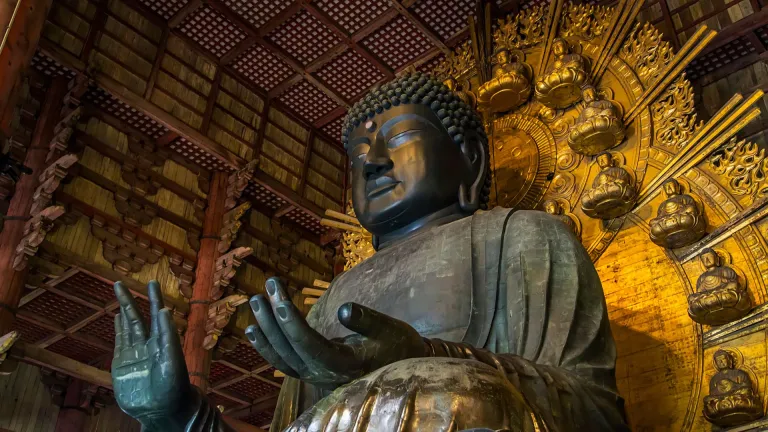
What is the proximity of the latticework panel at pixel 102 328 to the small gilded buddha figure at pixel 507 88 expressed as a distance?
5.23m

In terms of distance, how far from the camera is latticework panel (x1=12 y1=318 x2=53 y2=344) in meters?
7.85

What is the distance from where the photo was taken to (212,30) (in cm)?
758

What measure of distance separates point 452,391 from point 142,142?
22.0 feet

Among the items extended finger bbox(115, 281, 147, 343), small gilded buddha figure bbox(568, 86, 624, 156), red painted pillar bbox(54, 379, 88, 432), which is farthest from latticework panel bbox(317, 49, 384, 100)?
extended finger bbox(115, 281, 147, 343)

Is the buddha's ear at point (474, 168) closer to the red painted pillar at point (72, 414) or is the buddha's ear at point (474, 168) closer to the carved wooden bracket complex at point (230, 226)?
the carved wooden bracket complex at point (230, 226)

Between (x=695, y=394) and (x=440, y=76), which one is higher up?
(x=440, y=76)

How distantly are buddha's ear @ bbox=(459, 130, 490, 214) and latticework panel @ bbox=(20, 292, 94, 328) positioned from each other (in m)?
5.36

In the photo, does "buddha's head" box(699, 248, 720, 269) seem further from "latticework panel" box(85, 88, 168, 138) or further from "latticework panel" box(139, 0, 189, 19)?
"latticework panel" box(139, 0, 189, 19)

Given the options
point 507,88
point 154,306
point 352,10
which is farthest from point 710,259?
point 352,10

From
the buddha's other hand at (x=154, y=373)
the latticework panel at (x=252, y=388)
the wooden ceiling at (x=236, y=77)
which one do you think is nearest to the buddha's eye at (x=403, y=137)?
the buddha's other hand at (x=154, y=373)

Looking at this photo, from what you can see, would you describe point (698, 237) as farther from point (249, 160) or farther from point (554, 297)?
point (249, 160)

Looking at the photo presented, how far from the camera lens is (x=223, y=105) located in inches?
319

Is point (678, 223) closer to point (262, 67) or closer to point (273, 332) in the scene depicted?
point (273, 332)

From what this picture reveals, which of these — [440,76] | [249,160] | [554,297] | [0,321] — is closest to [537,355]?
[554,297]
